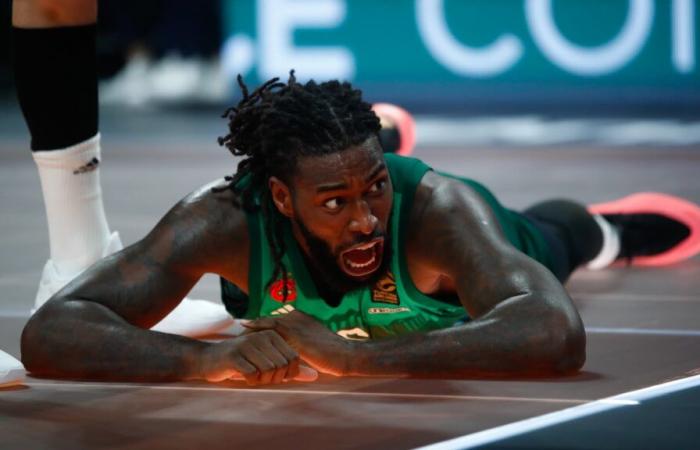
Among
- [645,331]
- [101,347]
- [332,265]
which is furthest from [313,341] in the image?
[645,331]

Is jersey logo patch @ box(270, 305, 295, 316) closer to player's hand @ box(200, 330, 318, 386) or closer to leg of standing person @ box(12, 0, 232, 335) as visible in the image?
player's hand @ box(200, 330, 318, 386)

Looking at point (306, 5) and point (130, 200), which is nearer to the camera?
point (130, 200)

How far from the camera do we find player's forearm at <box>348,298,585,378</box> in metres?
2.63

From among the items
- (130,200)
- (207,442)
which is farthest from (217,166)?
(207,442)

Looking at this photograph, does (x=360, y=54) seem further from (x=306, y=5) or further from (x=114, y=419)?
(x=114, y=419)

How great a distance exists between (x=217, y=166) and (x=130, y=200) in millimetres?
1166

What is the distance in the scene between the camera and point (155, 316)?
287cm

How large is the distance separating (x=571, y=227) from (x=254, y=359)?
146cm

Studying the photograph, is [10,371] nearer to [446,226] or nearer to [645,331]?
[446,226]

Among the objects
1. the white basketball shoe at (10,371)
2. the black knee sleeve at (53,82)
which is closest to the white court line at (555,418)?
the white basketball shoe at (10,371)

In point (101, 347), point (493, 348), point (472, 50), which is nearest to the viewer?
point (493, 348)

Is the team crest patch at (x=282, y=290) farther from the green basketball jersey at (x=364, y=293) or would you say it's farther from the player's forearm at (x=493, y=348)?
the player's forearm at (x=493, y=348)

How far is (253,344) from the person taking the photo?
265 centimetres

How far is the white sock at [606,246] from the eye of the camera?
158 inches
